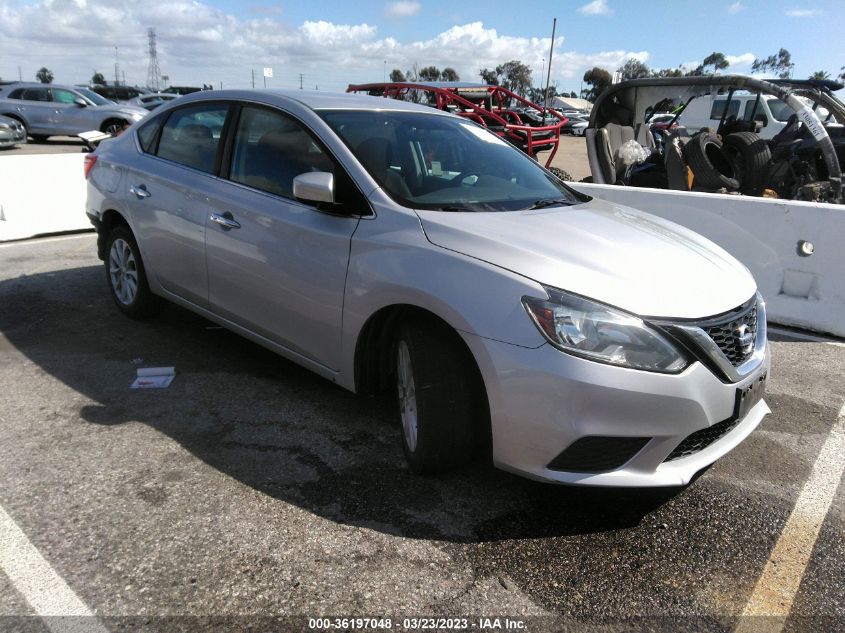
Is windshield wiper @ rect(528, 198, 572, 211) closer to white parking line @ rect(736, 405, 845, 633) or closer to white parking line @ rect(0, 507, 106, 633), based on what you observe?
white parking line @ rect(736, 405, 845, 633)

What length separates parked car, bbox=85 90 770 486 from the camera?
2436 millimetres

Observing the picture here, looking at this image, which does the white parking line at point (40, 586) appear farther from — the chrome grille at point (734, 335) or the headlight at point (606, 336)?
the chrome grille at point (734, 335)

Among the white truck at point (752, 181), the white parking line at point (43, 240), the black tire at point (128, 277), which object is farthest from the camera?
the white parking line at point (43, 240)

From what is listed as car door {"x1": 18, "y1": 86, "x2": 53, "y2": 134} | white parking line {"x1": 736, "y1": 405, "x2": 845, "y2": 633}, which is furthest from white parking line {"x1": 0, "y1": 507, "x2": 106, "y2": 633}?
car door {"x1": 18, "y1": 86, "x2": 53, "y2": 134}

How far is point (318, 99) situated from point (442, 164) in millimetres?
849

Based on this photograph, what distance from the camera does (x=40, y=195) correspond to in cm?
792

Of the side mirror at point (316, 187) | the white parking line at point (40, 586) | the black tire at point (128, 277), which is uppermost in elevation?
the side mirror at point (316, 187)

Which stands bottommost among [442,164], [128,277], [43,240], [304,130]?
[43,240]

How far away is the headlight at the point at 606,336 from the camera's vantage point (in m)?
2.40

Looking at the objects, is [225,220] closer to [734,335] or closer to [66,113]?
[734,335]

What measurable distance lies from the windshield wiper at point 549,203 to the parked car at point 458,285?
0.07 feet

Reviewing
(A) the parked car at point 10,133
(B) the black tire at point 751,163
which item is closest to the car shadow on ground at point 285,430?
(B) the black tire at point 751,163

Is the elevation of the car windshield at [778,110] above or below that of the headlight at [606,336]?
above

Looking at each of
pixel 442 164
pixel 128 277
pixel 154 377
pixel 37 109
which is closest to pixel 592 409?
pixel 442 164
